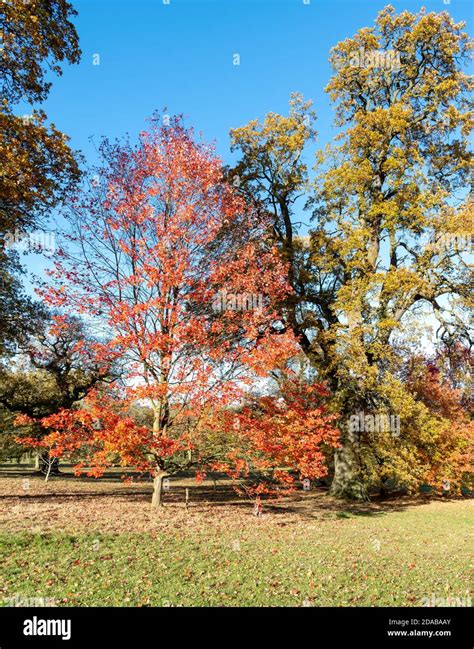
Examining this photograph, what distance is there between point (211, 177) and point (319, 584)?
Result: 11.1 m

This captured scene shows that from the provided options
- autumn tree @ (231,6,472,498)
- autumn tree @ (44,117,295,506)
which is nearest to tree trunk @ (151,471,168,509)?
autumn tree @ (44,117,295,506)

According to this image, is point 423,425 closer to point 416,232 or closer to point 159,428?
point 416,232

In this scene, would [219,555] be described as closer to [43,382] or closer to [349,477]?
[349,477]

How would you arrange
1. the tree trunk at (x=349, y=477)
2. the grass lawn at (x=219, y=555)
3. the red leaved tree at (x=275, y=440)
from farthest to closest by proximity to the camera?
the tree trunk at (x=349, y=477)
the red leaved tree at (x=275, y=440)
the grass lawn at (x=219, y=555)

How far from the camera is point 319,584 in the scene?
7.52m

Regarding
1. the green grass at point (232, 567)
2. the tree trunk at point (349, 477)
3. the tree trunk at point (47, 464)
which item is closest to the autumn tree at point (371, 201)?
the tree trunk at point (349, 477)

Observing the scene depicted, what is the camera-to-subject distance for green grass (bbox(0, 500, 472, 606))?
6.67 meters

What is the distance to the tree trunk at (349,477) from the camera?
20375 millimetres

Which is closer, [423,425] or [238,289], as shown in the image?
[238,289]

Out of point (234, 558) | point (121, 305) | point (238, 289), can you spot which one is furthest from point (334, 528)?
point (121, 305)

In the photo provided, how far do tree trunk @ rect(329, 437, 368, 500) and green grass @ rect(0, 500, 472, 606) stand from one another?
305 inches

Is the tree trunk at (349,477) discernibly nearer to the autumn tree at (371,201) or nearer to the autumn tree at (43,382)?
the autumn tree at (371,201)

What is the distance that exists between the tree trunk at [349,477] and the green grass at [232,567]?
25.4 ft

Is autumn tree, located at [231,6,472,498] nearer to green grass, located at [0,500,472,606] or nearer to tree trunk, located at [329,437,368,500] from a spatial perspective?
tree trunk, located at [329,437,368,500]
